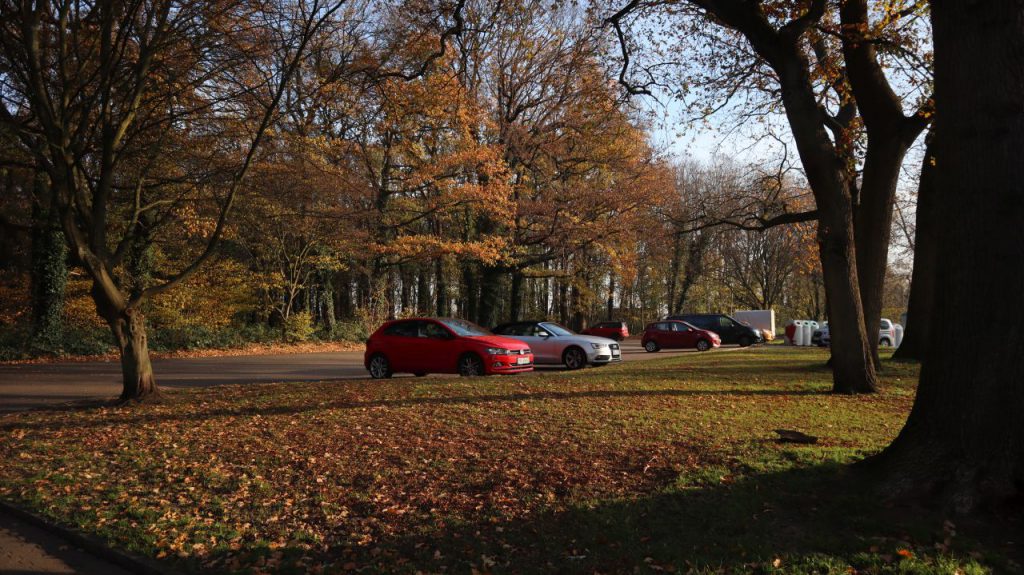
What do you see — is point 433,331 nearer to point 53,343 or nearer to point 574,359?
point 574,359

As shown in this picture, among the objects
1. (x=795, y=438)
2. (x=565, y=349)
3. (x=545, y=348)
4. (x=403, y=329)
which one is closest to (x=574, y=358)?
(x=565, y=349)

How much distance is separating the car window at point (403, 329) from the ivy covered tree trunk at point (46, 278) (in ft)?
39.7

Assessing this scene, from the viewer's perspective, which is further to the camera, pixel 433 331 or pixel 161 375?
pixel 161 375

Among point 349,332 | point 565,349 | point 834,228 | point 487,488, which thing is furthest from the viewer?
point 349,332

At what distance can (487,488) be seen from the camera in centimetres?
606

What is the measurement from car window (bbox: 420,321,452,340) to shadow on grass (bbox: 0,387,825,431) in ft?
17.6

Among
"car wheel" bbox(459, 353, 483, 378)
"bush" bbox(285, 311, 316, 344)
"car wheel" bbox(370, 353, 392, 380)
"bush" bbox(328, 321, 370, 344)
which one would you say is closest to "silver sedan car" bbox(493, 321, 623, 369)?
"car wheel" bbox(459, 353, 483, 378)

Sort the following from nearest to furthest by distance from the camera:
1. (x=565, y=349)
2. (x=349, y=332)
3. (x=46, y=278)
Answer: (x=565, y=349) → (x=46, y=278) → (x=349, y=332)

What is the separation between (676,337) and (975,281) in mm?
28547

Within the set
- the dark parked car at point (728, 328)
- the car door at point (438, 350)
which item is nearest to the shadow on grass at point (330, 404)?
the car door at point (438, 350)

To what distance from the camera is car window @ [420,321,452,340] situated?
1667 centimetres

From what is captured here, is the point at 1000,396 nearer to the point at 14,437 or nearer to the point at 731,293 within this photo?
the point at 14,437

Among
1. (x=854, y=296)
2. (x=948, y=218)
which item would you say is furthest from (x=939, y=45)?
(x=854, y=296)

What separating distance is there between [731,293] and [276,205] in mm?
49194
